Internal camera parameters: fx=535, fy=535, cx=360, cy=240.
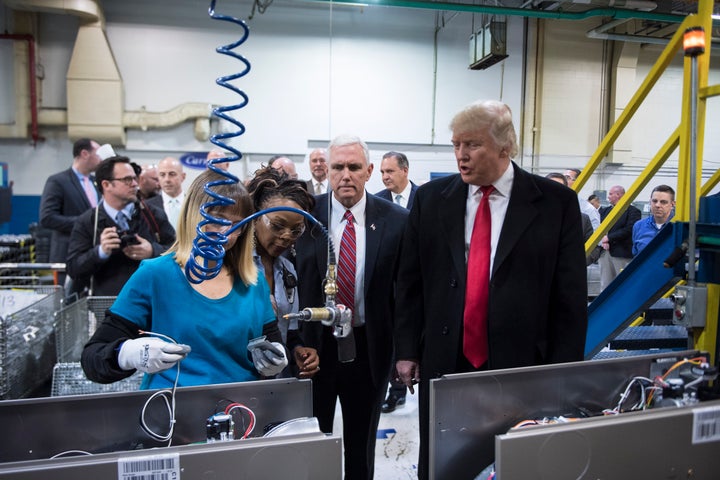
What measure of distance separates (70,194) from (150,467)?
3.56 m

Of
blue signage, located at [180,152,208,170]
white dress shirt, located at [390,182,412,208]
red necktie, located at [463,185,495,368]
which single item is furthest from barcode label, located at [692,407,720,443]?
blue signage, located at [180,152,208,170]

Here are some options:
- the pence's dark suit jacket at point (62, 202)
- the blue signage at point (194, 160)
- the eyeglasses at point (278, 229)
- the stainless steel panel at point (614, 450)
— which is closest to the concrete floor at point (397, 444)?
the eyeglasses at point (278, 229)

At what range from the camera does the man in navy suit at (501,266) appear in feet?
5.33

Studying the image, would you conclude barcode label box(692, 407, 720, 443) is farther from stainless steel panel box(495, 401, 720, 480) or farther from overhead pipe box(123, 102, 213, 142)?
overhead pipe box(123, 102, 213, 142)

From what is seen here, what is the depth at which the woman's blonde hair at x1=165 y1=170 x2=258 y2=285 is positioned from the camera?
1.32 meters

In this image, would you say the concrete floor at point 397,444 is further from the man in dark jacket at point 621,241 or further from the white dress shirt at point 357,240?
the man in dark jacket at point 621,241

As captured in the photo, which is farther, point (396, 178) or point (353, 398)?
point (396, 178)

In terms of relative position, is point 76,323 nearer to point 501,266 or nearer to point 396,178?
point 396,178

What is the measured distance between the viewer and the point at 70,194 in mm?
3770

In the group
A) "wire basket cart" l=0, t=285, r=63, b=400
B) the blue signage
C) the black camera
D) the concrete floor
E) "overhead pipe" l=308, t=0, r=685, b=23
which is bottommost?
the concrete floor

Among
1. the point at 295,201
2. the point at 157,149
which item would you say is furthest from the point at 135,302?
the point at 157,149

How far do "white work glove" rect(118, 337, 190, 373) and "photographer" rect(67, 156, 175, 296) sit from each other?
1569 mm

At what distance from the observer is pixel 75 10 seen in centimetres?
693

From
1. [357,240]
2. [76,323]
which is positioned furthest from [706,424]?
[76,323]
